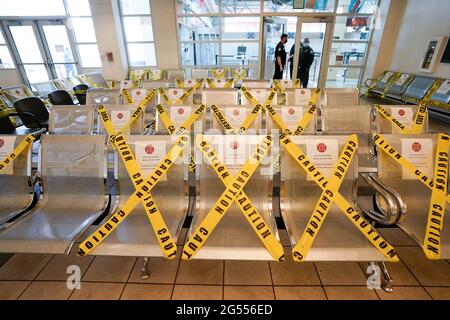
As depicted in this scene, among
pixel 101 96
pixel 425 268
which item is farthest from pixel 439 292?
pixel 101 96

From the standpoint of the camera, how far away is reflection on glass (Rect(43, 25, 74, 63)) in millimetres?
7309

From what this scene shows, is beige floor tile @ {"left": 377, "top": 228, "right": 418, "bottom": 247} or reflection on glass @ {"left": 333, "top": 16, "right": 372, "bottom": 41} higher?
reflection on glass @ {"left": 333, "top": 16, "right": 372, "bottom": 41}

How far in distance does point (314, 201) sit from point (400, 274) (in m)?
0.76

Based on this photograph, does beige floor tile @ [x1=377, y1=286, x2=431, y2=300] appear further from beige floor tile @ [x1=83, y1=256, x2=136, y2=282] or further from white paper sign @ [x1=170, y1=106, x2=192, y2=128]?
white paper sign @ [x1=170, y1=106, x2=192, y2=128]

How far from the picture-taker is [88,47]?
7.48 metres

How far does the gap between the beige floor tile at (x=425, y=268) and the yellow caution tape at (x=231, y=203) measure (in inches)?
41.9

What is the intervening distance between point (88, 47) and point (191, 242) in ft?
27.9

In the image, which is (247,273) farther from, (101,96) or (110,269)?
(101,96)

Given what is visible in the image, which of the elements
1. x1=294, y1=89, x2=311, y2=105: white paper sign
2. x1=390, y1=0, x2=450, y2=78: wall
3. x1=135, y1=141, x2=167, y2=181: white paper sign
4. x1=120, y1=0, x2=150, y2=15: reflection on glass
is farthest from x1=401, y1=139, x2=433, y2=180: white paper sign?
x1=120, y1=0, x2=150, y2=15: reflection on glass

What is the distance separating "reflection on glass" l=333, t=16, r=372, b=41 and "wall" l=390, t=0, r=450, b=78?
2.98ft

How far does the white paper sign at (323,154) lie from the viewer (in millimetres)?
1499

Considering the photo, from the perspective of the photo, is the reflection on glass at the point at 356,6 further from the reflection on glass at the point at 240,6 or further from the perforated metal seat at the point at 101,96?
the perforated metal seat at the point at 101,96

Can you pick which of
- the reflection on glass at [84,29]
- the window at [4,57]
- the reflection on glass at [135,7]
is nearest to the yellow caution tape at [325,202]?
the reflection on glass at [135,7]
